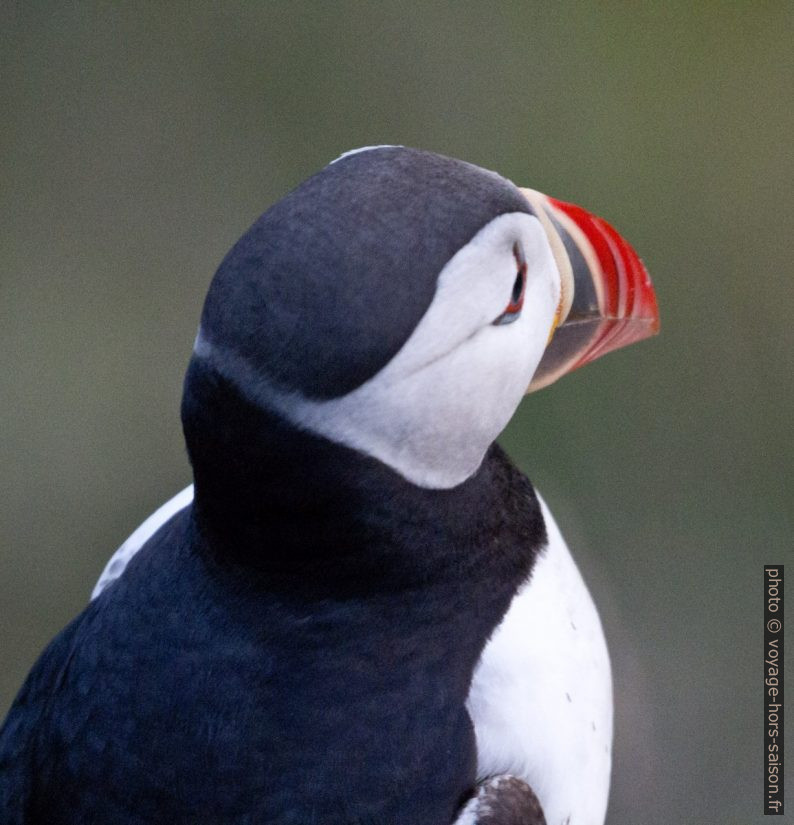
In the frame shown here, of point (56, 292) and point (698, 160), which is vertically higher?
point (56, 292)

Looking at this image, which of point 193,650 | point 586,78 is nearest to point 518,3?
point 586,78

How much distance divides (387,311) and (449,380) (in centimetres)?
8

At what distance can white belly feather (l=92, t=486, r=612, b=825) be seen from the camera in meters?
0.97

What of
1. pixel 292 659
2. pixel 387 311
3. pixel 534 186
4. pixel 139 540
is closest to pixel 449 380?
pixel 387 311

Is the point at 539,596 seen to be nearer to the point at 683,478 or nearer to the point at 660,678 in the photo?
the point at 660,678

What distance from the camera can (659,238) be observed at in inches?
89.6

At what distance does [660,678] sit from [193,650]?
4.08 feet

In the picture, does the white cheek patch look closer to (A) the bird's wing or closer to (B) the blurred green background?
(A) the bird's wing

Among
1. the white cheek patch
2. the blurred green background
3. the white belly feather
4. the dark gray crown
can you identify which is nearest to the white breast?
A: the white belly feather

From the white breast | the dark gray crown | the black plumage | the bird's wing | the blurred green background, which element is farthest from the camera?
the blurred green background

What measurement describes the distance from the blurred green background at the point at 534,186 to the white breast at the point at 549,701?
88cm

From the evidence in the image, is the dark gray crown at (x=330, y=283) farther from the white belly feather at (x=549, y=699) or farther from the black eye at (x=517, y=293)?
the white belly feather at (x=549, y=699)

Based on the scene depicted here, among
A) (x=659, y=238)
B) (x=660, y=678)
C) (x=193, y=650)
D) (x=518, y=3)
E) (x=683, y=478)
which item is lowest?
(x=660, y=678)

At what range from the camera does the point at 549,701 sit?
1017mm
